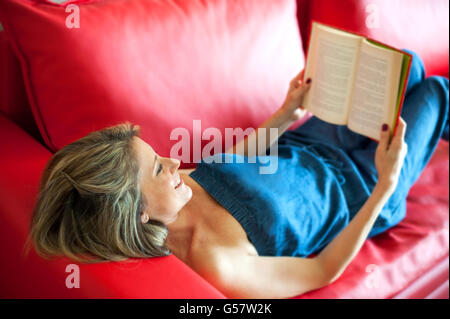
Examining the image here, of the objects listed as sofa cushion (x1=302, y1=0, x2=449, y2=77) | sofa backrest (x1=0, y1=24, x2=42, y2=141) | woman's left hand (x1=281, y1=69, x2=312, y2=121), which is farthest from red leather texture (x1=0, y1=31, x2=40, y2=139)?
sofa cushion (x1=302, y1=0, x2=449, y2=77)

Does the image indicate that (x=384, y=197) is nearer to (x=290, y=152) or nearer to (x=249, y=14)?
(x=290, y=152)

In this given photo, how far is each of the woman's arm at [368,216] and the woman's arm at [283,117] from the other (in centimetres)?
24

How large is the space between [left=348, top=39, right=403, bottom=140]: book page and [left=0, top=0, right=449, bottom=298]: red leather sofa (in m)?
0.25

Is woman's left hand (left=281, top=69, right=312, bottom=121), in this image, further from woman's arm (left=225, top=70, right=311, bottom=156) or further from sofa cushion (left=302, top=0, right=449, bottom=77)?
sofa cushion (left=302, top=0, right=449, bottom=77)

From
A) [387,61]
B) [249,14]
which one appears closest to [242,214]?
[387,61]

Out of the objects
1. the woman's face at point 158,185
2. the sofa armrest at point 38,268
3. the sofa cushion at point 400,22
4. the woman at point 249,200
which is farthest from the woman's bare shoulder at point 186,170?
the sofa cushion at point 400,22

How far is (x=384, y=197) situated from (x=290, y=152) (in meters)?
0.29

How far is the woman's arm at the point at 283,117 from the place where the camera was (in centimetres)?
129

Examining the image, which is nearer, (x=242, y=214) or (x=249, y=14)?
(x=242, y=214)

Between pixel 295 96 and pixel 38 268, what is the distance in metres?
0.69

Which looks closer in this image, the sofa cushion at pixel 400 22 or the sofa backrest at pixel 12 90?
the sofa backrest at pixel 12 90

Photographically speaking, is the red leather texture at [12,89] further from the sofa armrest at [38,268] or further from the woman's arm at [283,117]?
the woman's arm at [283,117]

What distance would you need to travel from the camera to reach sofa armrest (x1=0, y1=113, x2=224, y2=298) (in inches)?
33.8

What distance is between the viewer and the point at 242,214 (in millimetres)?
1123
